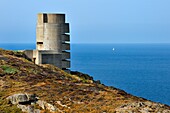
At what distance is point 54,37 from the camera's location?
4269 centimetres

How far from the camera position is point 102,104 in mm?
21578

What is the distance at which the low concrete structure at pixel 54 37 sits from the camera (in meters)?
42.2

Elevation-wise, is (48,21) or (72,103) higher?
(48,21)

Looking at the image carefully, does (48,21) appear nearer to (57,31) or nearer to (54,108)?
(57,31)

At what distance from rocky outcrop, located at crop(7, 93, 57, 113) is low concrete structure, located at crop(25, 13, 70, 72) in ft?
67.4

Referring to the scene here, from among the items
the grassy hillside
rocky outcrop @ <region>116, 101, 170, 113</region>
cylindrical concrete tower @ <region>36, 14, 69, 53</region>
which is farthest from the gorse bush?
cylindrical concrete tower @ <region>36, 14, 69, 53</region>

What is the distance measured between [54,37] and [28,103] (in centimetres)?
2191

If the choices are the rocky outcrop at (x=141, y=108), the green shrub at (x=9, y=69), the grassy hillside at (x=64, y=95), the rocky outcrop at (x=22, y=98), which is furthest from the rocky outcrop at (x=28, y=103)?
the green shrub at (x=9, y=69)

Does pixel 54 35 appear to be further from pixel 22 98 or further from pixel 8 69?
pixel 22 98

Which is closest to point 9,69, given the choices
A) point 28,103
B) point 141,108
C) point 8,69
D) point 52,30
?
point 8,69

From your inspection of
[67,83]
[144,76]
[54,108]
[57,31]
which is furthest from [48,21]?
[144,76]

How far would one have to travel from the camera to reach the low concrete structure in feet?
139

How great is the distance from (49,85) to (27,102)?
4538 mm

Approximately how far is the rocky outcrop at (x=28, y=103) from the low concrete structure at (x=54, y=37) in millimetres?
20539
